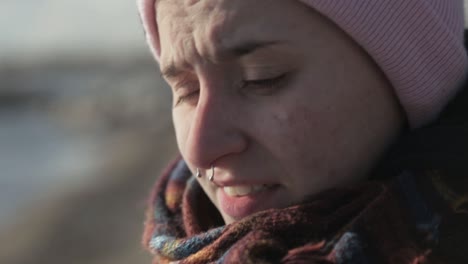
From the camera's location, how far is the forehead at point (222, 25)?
1.76 meters

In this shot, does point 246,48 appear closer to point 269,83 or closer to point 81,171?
point 269,83

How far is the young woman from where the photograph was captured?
167cm

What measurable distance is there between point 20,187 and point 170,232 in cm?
1137

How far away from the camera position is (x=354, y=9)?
5.93ft

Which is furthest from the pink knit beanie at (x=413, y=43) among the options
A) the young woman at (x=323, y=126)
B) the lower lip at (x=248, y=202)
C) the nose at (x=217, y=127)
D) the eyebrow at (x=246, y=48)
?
the lower lip at (x=248, y=202)

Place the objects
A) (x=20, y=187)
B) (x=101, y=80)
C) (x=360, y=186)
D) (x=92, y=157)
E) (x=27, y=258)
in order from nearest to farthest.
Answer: (x=360, y=186)
(x=27, y=258)
(x=20, y=187)
(x=92, y=157)
(x=101, y=80)

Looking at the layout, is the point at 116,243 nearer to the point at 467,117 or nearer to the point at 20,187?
the point at 20,187

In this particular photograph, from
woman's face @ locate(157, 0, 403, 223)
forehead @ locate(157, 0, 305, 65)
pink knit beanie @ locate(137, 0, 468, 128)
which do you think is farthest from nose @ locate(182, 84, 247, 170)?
pink knit beanie @ locate(137, 0, 468, 128)

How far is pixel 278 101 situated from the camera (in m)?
1.79

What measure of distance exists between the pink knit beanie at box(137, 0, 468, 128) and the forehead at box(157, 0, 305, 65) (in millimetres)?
88

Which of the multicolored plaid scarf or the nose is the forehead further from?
the multicolored plaid scarf

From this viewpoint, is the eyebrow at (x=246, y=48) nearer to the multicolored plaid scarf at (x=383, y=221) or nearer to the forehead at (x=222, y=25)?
the forehead at (x=222, y=25)

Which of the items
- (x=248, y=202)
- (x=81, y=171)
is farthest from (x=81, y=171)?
(x=248, y=202)

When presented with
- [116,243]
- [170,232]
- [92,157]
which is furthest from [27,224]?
[170,232]
